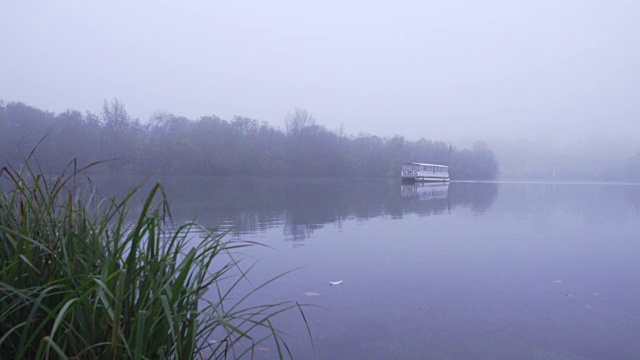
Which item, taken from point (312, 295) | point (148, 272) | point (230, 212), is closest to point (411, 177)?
point (230, 212)

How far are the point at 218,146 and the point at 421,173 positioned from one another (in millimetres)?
37518

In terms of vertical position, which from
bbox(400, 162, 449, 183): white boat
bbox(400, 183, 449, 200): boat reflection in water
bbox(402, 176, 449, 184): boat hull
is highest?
bbox(400, 162, 449, 183): white boat

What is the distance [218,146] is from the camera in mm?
75312

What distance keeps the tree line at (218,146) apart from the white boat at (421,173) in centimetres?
2926

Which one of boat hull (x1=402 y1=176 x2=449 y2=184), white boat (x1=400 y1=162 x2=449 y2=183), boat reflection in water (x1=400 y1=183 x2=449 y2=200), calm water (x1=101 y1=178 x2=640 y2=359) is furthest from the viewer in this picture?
white boat (x1=400 y1=162 x2=449 y2=183)

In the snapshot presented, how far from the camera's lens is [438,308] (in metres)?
5.13

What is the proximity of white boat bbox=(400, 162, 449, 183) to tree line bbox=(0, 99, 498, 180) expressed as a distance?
2926 cm

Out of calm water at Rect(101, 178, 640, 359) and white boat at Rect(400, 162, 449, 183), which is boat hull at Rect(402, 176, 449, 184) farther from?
calm water at Rect(101, 178, 640, 359)

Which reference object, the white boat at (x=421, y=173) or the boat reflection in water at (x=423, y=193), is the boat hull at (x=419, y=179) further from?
the boat reflection in water at (x=423, y=193)

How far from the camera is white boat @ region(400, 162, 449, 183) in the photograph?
53.9 m

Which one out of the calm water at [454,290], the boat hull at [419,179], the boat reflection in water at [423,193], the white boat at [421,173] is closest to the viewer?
the calm water at [454,290]

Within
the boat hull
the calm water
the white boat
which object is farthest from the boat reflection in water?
the white boat

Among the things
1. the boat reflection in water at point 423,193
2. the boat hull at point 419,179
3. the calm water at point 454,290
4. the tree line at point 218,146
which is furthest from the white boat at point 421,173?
the calm water at point 454,290

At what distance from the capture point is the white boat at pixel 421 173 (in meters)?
53.9
